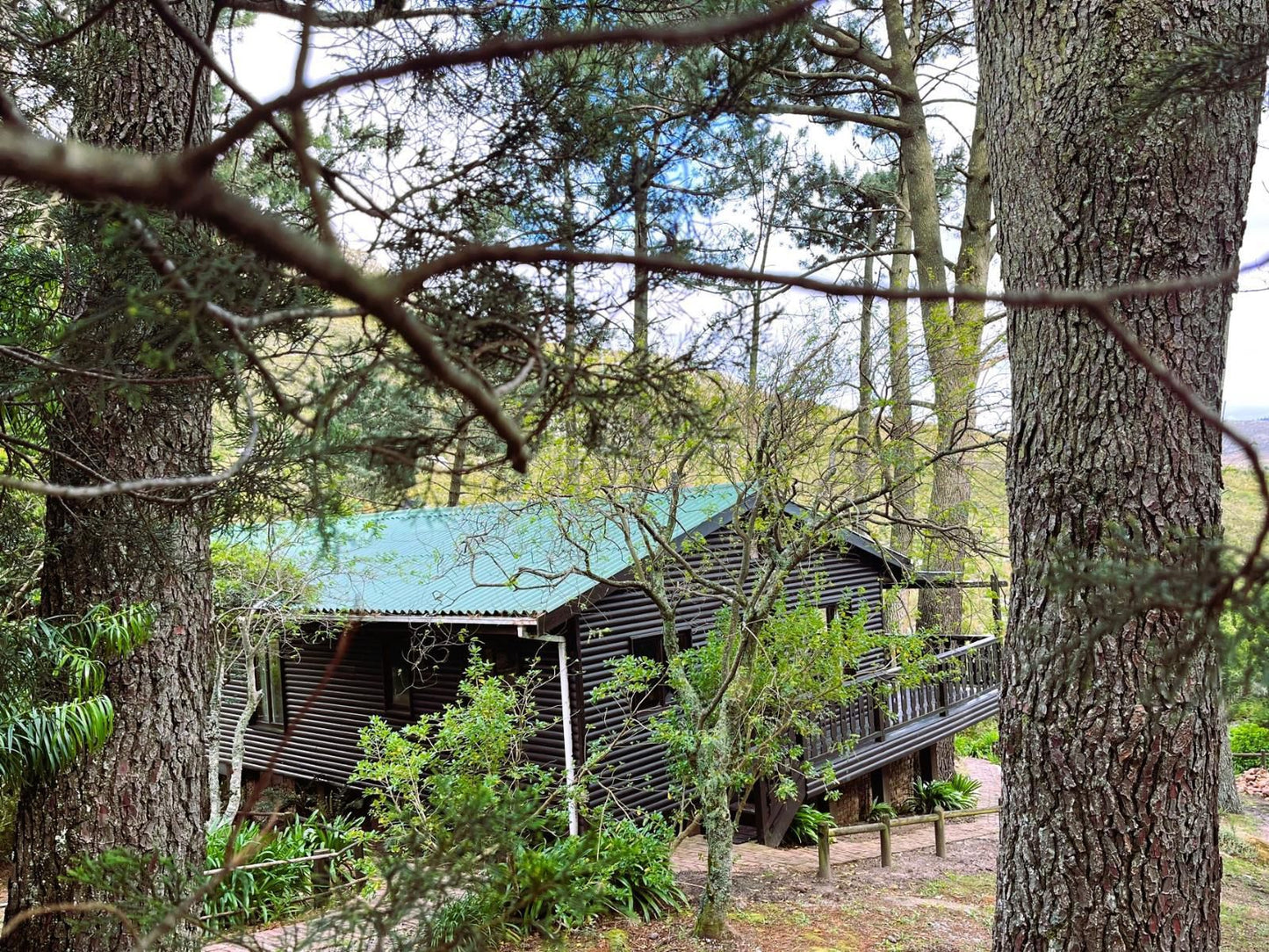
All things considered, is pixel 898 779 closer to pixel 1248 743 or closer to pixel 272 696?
pixel 1248 743

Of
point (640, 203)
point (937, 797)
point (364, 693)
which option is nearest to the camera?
point (640, 203)

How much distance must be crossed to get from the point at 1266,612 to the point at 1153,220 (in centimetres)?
247

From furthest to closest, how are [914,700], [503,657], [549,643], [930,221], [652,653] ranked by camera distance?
[930,221]
[914,700]
[652,653]
[503,657]
[549,643]

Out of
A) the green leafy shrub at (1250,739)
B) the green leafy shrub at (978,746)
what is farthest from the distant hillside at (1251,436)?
the green leafy shrub at (1250,739)

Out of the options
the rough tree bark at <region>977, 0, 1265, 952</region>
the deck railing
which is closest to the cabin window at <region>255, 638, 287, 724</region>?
the deck railing

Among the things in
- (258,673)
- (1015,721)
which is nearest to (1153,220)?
(1015,721)

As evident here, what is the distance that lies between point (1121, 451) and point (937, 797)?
37.0ft

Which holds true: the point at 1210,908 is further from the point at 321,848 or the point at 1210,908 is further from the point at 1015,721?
the point at 321,848

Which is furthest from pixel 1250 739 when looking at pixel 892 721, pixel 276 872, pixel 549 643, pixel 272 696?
pixel 272 696

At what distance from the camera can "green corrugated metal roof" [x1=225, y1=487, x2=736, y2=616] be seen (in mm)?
7586

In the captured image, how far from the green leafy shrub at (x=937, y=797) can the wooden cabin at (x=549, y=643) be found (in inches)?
7.9

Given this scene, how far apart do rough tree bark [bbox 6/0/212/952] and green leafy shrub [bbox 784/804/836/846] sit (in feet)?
26.2

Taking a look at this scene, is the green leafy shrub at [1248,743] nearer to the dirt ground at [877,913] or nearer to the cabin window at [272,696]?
the dirt ground at [877,913]

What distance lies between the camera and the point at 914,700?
11.8m
